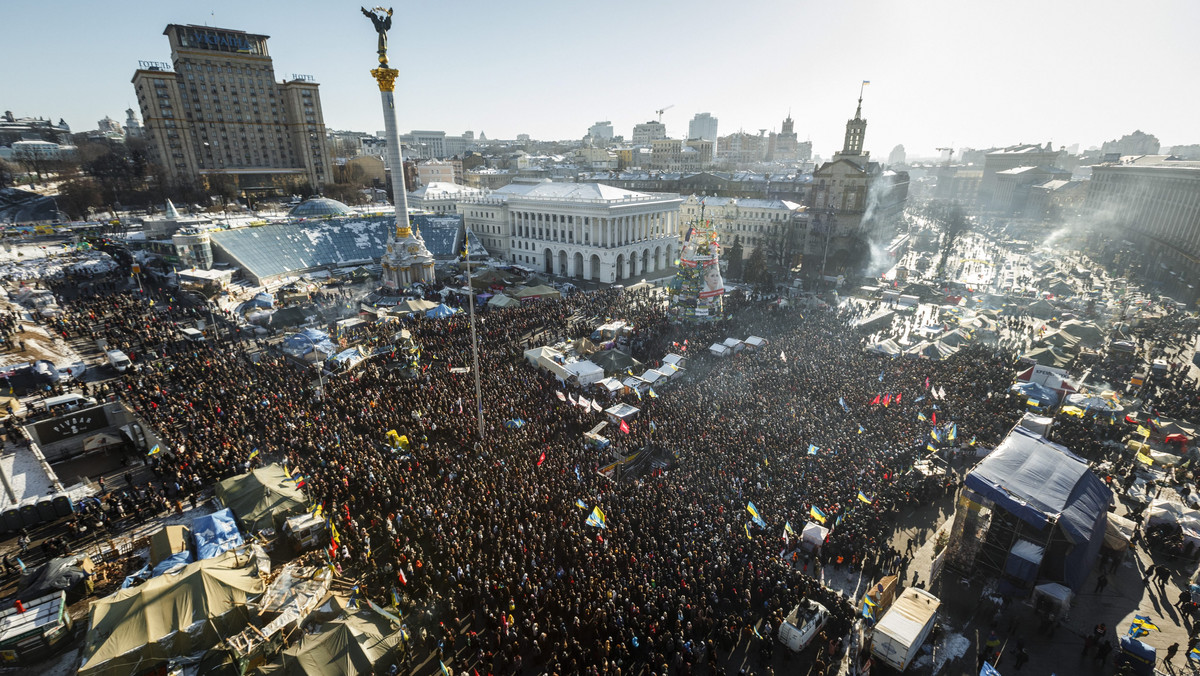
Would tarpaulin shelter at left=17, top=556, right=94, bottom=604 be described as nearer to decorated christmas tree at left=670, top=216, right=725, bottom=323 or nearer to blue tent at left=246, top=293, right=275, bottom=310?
blue tent at left=246, top=293, right=275, bottom=310

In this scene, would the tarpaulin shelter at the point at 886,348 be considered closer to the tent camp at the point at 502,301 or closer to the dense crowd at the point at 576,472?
the dense crowd at the point at 576,472

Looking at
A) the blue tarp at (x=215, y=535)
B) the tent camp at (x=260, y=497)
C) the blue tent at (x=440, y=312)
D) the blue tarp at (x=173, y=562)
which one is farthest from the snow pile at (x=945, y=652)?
the blue tent at (x=440, y=312)

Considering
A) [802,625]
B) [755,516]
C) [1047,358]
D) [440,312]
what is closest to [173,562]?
[755,516]

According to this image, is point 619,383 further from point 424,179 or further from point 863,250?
point 424,179

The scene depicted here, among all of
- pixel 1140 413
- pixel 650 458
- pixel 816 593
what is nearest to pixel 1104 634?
pixel 816 593

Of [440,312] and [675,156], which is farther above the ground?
[675,156]

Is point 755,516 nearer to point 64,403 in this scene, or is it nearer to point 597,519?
point 597,519
